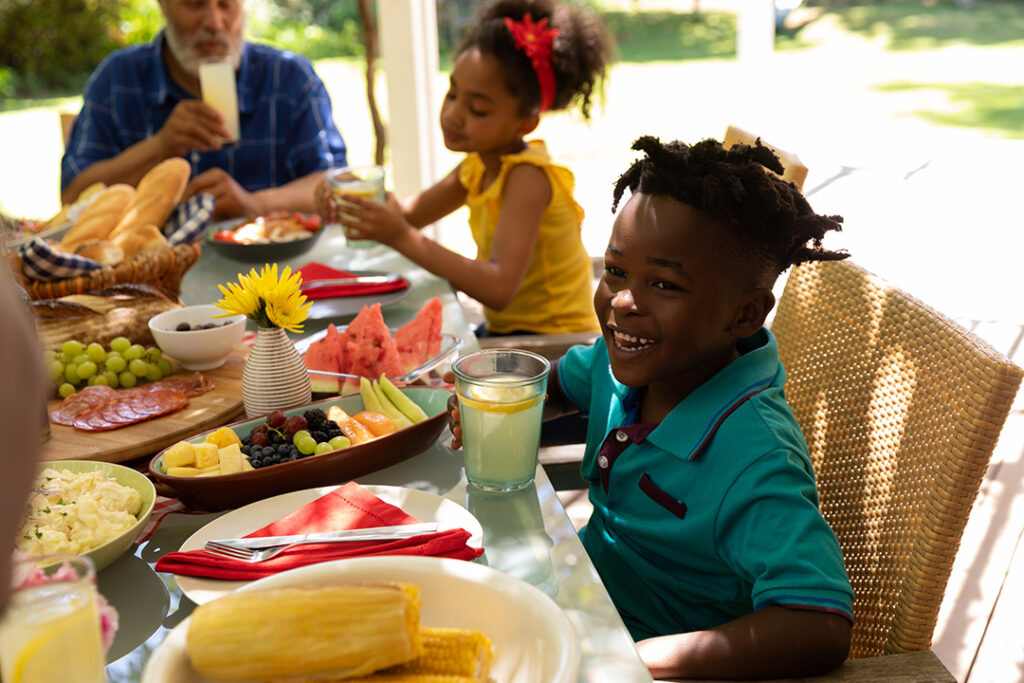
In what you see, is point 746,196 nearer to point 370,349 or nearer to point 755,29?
point 370,349

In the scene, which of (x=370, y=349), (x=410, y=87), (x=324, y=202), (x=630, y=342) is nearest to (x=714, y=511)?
(x=630, y=342)

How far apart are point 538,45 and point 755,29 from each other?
7.78 feet

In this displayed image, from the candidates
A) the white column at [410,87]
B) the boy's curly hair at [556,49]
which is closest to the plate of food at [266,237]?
the boy's curly hair at [556,49]

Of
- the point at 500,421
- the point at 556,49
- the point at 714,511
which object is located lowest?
the point at 714,511

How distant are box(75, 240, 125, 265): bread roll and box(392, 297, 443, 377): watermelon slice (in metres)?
0.66

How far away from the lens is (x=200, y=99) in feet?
9.89

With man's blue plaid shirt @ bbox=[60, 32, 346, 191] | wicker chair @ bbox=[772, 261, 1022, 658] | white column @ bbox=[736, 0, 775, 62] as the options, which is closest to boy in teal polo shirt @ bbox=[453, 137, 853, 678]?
wicker chair @ bbox=[772, 261, 1022, 658]

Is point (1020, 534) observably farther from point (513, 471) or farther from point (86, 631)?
point (86, 631)

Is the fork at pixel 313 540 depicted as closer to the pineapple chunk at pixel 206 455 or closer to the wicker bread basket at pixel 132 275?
the pineapple chunk at pixel 206 455

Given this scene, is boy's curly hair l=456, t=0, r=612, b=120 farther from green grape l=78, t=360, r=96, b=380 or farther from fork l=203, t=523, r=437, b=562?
fork l=203, t=523, r=437, b=562

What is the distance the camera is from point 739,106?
441 cm

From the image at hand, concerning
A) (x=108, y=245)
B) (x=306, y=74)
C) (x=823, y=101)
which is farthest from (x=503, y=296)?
(x=823, y=101)

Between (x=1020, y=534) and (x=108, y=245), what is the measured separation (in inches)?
94.4

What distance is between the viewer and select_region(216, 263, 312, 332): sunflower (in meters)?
1.34
